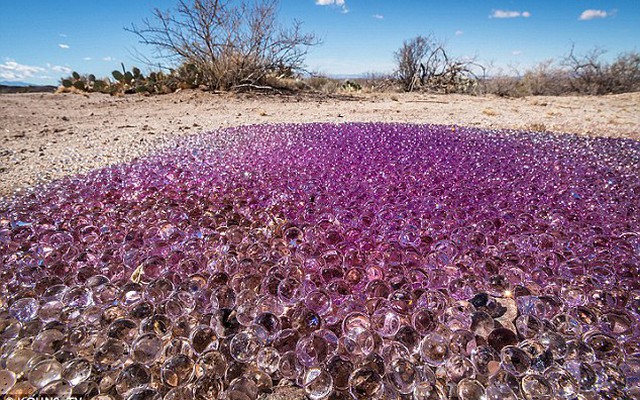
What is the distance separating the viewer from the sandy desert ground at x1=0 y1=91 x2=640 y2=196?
10.9ft

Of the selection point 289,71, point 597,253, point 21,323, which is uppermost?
point 289,71

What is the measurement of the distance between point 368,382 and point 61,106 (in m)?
8.14

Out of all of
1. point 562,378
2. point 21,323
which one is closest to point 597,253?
point 562,378

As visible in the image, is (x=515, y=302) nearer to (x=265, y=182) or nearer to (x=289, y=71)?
(x=265, y=182)

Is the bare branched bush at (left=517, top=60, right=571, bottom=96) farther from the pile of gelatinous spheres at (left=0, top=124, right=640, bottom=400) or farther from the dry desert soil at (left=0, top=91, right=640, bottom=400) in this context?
the pile of gelatinous spheres at (left=0, top=124, right=640, bottom=400)

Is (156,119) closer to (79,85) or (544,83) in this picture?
(79,85)

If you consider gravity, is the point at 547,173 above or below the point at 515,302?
above

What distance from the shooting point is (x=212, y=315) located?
1190mm

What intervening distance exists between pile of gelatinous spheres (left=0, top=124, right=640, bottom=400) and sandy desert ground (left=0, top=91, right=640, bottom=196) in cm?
107

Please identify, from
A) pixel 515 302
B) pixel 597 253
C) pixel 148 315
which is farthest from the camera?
pixel 597 253

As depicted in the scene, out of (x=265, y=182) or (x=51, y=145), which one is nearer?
(x=265, y=182)

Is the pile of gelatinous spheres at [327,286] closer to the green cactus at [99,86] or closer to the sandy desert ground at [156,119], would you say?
the sandy desert ground at [156,119]

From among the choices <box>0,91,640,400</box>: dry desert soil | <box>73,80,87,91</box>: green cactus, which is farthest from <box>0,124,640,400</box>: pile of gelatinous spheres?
<box>73,80,87,91</box>: green cactus

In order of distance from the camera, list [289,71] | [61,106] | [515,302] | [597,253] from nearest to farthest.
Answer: [515,302] < [597,253] < [61,106] < [289,71]
